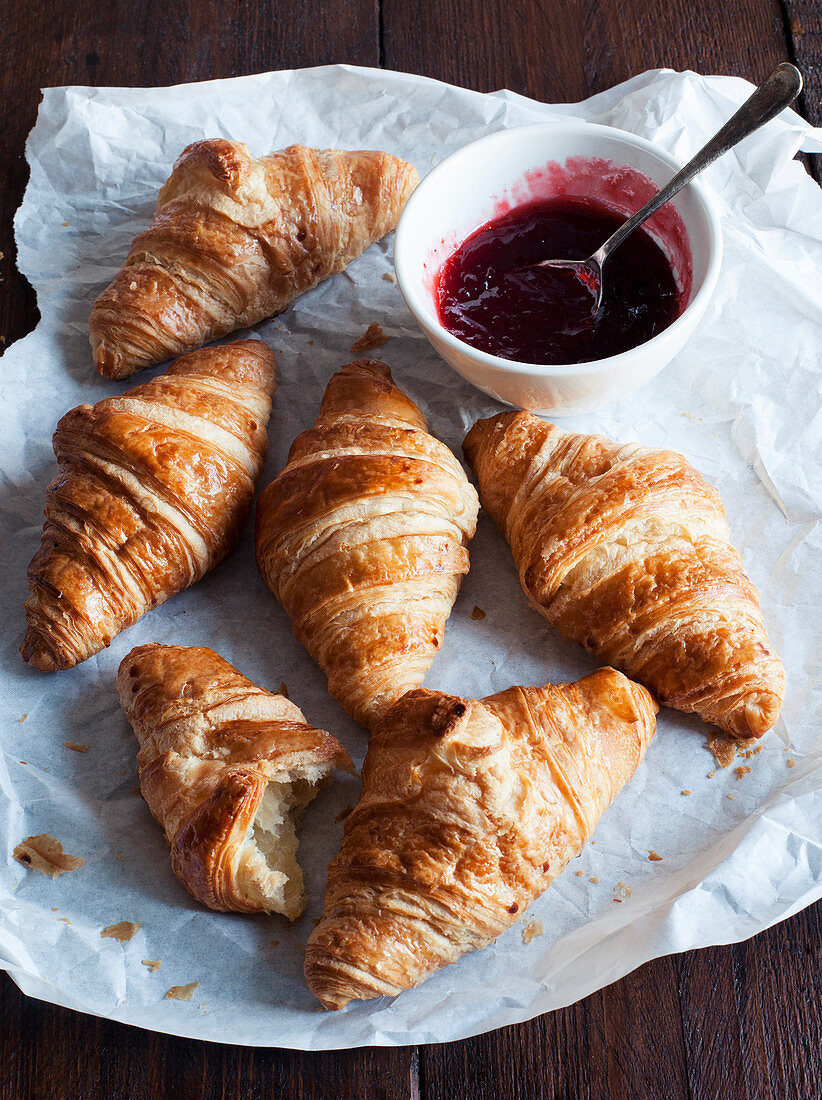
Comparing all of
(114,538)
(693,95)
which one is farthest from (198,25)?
(114,538)

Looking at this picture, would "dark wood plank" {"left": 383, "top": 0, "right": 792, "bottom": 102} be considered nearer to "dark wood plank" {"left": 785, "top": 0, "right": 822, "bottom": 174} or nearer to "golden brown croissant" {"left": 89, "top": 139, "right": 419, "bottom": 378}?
"dark wood plank" {"left": 785, "top": 0, "right": 822, "bottom": 174}

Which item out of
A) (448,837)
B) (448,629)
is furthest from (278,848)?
(448,629)

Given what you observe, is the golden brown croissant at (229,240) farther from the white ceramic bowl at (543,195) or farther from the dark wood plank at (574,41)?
the dark wood plank at (574,41)

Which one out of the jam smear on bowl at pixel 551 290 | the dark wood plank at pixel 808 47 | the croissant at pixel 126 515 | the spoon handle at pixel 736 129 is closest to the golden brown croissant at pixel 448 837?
the croissant at pixel 126 515

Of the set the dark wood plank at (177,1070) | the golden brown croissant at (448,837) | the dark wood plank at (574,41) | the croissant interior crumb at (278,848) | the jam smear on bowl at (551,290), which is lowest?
the dark wood plank at (177,1070)

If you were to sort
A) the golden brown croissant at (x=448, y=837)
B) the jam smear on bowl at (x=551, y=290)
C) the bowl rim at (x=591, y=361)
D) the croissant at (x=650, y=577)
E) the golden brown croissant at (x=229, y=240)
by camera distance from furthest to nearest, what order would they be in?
the golden brown croissant at (x=229, y=240) < the jam smear on bowl at (x=551, y=290) < the bowl rim at (x=591, y=361) < the croissant at (x=650, y=577) < the golden brown croissant at (x=448, y=837)

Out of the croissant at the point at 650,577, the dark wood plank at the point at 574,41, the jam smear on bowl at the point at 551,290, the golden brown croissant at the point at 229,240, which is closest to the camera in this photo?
the croissant at the point at 650,577

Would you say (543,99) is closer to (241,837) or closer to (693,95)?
(693,95)

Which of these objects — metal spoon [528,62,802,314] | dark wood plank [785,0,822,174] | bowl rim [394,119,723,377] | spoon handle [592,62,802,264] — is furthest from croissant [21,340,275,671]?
dark wood plank [785,0,822,174]
